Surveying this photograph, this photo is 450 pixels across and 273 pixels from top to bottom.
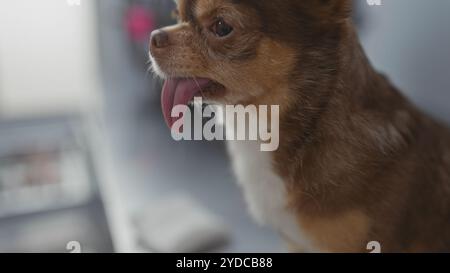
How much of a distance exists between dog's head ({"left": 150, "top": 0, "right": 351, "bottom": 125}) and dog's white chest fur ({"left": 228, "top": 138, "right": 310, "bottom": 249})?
0.27ft

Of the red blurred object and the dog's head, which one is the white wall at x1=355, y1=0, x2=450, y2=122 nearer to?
the dog's head

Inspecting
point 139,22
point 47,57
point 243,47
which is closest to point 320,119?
point 243,47

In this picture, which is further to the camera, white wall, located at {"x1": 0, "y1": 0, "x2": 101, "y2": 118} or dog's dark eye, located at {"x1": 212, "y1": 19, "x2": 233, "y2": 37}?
white wall, located at {"x1": 0, "y1": 0, "x2": 101, "y2": 118}

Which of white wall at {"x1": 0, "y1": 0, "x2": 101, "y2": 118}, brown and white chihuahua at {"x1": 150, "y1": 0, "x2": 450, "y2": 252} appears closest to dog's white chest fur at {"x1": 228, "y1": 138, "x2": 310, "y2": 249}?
brown and white chihuahua at {"x1": 150, "y1": 0, "x2": 450, "y2": 252}

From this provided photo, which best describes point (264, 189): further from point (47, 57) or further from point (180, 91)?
point (47, 57)

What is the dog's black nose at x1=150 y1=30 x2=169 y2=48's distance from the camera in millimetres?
562

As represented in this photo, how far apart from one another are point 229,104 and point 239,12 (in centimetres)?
11

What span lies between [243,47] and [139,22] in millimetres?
252

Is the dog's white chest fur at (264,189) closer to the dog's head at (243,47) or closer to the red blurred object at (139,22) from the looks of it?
the dog's head at (243,47)

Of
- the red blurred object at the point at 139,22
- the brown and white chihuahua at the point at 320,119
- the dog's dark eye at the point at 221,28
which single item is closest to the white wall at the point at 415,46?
the brown and white chihuahua at the point at 320,119

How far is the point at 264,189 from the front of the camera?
25.2 inches

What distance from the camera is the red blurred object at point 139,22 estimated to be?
72cm
